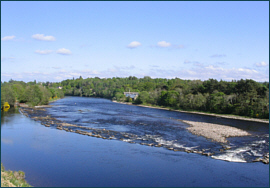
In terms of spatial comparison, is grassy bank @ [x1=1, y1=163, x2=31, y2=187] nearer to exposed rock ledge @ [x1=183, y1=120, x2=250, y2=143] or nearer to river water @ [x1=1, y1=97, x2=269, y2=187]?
river water @ [x1=1, y1=97, x2=269, y2=187]

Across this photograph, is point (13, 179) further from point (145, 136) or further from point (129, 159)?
point (145, 136)

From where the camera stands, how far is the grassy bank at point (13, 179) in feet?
37.6

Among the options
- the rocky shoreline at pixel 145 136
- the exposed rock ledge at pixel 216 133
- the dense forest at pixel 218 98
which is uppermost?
the dense forest at pixel 218 98

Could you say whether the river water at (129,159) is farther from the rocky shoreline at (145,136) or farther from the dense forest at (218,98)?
the dense forest at (218,98)

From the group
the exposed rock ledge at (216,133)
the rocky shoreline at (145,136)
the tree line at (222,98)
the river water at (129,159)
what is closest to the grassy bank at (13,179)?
the river water at (129,159)

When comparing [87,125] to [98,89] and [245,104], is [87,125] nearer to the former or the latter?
[245,104]

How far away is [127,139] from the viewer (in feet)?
76.0

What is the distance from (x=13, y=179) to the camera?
1234 centimetres

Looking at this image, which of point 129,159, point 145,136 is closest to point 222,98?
point 145,136

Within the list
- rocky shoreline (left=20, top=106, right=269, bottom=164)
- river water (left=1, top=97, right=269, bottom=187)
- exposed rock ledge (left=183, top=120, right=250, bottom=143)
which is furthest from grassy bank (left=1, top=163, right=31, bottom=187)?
exposed rock ledge (left=183, top=120, right=250, bottom=143)

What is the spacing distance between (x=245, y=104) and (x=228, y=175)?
29659 mm

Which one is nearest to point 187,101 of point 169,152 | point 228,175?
point 169,152

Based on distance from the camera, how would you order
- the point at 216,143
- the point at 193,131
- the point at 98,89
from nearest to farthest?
the point at 216,143
the point at 193,131
the point at 98,89

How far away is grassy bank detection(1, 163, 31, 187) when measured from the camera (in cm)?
1145
